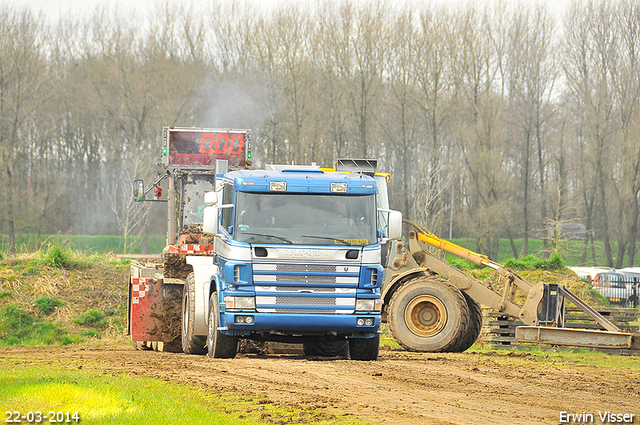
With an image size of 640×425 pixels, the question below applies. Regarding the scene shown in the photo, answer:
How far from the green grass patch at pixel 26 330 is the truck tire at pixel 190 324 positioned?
7.55 meters

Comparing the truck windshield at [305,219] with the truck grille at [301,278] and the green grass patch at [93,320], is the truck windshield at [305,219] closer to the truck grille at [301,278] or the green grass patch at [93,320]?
the truck grille at [301,278]

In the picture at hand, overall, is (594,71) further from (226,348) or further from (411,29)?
(226,348)

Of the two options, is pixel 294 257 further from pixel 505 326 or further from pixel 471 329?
pixel 505 326

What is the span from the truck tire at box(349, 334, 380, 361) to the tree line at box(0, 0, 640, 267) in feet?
120

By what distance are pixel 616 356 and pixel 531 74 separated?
143 feet

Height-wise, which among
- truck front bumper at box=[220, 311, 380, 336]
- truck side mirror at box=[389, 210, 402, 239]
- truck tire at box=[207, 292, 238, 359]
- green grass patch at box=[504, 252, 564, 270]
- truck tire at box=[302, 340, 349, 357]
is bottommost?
truck tire at box=[302, 340, 349, 357]

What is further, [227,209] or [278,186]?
[227,209]

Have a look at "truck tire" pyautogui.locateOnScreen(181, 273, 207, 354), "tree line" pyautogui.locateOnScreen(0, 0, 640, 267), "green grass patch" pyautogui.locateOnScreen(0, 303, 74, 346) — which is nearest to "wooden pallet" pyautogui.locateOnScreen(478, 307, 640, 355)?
"truck tire" pyautogui.locateOnScreen(181, 273, 207, 354)

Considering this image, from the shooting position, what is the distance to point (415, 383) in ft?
34.6

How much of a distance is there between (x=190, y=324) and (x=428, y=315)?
5.36 m

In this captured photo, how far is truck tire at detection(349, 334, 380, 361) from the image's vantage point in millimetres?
13125

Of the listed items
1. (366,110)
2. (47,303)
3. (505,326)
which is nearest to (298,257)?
(505,326)

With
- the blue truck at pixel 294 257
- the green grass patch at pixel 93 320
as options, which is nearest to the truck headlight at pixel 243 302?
the blue truck at pixel 294 257

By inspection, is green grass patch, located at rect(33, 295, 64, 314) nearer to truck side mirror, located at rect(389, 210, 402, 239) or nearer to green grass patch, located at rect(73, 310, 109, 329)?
green grass patch, located at rect(73, 310, 109, 329)
